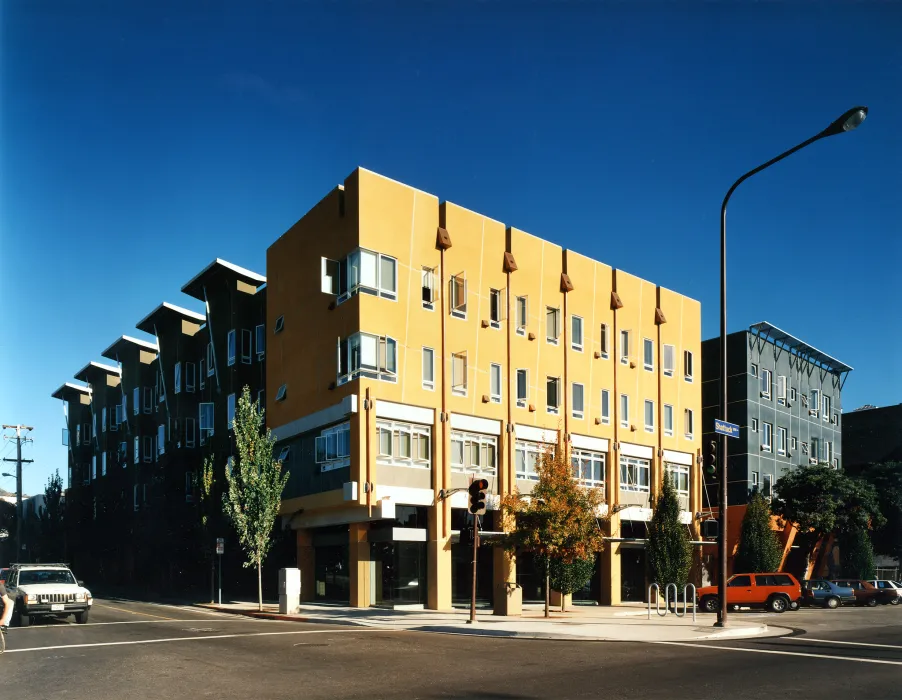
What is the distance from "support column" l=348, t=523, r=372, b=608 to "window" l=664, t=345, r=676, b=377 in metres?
20.1

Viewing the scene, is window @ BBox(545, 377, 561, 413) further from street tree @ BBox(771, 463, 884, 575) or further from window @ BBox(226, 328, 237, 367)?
street tree @ BBox(771, 463, 884, 575)

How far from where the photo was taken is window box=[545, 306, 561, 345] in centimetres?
4066

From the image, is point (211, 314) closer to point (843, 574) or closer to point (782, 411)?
point (782, 411)

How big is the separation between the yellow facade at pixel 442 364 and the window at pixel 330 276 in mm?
192

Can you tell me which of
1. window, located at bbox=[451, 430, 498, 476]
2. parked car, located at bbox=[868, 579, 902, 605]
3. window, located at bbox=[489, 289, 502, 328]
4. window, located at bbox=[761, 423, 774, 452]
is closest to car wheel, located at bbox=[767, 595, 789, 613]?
parked car, located at bbox=[868, 579, 902, 605]

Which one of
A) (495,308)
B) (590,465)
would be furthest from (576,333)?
(590,465)

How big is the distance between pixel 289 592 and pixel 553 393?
50.4ft

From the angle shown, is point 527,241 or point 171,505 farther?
point 171,505

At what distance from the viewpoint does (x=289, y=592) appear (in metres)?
31.3

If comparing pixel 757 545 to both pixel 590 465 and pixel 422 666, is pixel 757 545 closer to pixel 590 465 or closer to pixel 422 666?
pixel 590 465

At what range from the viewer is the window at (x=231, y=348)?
45.0 metres

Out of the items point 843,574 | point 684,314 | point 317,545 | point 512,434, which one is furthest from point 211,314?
point 843,574

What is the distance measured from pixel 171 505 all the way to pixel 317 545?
11.2 meters

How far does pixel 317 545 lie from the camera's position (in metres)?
37.9
